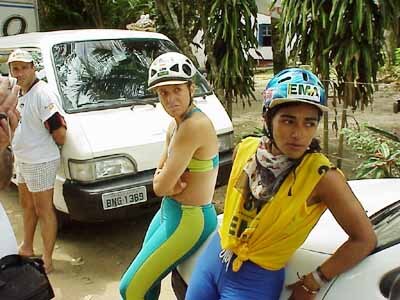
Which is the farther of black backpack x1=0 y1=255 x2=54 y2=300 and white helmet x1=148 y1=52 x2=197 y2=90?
white helmet x1=148 y1=52 x2=197 y2=90

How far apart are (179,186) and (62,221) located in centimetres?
269

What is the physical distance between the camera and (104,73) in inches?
184

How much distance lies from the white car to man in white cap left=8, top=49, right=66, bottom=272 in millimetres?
2360

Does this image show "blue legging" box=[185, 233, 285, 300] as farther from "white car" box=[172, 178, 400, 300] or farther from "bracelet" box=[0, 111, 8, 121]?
"bracelet" box=[0, 111, 8, 121]

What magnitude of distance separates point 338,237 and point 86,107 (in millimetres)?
2876

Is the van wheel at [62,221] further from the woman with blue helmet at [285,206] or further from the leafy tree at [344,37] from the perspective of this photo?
the leafy tree at [344,37]

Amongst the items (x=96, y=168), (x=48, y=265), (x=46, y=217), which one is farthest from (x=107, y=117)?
(x=48, y=265)

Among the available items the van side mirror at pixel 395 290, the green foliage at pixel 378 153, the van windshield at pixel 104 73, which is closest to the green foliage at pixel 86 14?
the van windshield at pixel 104 73

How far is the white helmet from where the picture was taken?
2.43 m

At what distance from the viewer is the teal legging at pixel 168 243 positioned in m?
2.36

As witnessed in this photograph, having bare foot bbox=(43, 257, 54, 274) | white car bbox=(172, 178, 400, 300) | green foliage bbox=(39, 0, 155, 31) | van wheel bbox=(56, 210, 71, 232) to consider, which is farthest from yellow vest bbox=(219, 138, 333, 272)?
green foliage bbox=(39, 0, 155, 31)

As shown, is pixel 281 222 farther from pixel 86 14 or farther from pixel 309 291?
pixel 86 14

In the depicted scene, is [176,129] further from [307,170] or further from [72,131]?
[72,131]

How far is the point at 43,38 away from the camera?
4688 mm
